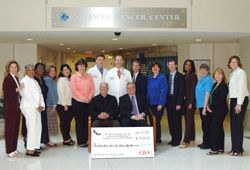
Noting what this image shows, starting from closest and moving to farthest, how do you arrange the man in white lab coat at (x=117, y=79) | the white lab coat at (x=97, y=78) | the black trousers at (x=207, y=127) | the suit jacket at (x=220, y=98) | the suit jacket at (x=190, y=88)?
the suit jacket at (x=220, y=98) → the black trousers at (x=207, y=127) → the suit jacket at (x=190, y=88) → the man in white lab coat at (x=117, y=79) → the white lab coat at (x=97, y=78)

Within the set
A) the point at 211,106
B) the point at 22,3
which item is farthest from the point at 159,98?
the point at 22,3

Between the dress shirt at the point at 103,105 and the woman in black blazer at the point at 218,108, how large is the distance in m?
1.79

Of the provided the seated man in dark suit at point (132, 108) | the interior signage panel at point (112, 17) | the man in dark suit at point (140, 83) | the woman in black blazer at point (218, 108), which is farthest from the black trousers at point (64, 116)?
the woman in black blazer at point (218, 108)

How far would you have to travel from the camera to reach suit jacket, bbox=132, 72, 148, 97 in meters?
6.53

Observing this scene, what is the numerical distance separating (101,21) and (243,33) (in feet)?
11.6

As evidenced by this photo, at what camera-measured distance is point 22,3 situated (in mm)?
7184

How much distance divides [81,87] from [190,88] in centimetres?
217

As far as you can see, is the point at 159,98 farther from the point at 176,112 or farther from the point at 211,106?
the point at 211,106

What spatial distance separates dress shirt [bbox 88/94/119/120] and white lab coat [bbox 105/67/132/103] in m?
0.35

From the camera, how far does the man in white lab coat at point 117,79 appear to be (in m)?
6.35

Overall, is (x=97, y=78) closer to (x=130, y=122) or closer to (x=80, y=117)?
(x=80, y=117)

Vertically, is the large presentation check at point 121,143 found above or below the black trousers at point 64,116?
below

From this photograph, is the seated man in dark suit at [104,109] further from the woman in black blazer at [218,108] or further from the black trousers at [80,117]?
the woman in black blazer at [218,108]

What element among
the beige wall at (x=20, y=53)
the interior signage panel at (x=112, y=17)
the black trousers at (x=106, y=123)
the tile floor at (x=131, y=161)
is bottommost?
the tile floor at (x=131, y=161)
